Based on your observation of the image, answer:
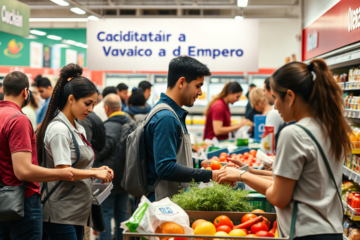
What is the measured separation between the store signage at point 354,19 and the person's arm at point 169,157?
2.35 m

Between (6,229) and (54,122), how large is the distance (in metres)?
0.82

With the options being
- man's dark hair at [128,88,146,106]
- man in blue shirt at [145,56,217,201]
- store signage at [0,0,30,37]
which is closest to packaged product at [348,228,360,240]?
man in blue shirt at [145,56,217,201]

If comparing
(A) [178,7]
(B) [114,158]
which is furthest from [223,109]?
(A) [178,7]

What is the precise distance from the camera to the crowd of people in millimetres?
1771

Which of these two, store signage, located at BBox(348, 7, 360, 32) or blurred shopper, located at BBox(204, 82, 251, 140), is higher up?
store signage, located at BBox(348, 7, 360, 32)

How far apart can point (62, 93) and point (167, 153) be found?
104 cm

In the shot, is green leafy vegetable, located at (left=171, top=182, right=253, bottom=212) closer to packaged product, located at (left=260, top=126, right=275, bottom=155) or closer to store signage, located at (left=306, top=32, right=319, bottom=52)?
packaged product, located at (left=260, top=126, right=275, bottom=155)

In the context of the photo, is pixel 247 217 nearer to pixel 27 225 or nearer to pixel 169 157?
pixel 169 157

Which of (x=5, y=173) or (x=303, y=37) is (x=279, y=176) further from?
(x=303, y=37)

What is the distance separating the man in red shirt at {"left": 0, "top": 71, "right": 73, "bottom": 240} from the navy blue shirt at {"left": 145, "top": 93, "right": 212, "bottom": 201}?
0.60 metres

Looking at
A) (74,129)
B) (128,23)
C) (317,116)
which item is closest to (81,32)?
(128,23)

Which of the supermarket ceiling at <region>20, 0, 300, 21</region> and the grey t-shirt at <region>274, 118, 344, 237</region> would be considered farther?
the supermarket ceiling at <region>20, 0, 300, 21</region>

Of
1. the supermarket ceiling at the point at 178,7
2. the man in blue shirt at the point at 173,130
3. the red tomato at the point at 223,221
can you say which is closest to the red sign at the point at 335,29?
the man in blue shirt at the point at 173,130

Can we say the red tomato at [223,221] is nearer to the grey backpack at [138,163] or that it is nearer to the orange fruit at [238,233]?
the orange fruit at [238,233]
